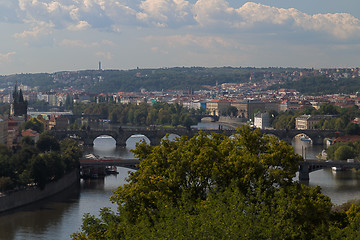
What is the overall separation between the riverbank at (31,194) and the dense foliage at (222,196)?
496 inches

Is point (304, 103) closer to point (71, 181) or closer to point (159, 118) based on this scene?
point (159, 118)

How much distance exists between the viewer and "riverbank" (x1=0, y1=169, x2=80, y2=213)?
34.2 m

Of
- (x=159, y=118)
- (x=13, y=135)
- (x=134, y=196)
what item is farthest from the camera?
(x=159, y=118)

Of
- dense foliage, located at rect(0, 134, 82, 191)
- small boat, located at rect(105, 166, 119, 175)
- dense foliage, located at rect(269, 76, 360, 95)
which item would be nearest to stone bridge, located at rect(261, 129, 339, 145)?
small boat, located at rect(105, 166, 119, 175)

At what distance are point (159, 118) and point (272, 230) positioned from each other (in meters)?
89.4

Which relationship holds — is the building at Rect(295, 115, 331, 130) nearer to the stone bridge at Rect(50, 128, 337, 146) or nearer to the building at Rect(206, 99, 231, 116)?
the stone bridge at Rect(50, 128, 337, 146)

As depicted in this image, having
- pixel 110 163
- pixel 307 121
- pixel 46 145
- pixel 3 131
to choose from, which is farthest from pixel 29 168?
pixel 307 121

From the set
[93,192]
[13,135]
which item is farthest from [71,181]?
[13,135]

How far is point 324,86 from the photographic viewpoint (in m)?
182

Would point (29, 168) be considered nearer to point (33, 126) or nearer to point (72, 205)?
point (72, 205)

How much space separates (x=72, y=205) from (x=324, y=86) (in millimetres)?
149747

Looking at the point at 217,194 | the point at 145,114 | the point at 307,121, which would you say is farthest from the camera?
the point at 145,114

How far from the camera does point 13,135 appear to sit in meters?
56.1

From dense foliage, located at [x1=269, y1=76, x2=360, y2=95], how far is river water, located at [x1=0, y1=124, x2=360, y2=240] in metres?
119
